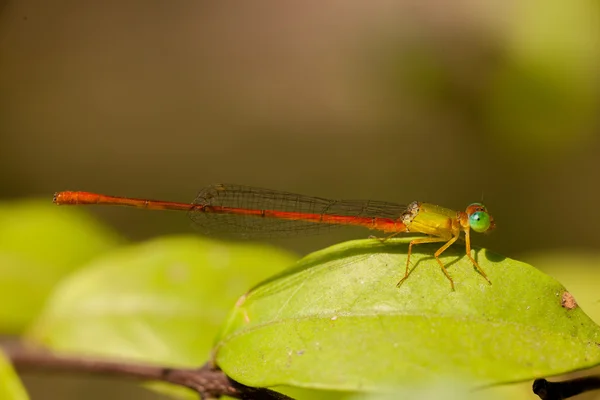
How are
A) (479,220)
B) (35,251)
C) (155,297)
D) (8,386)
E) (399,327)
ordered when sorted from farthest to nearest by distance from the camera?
(35,251) → (155,297) → (479,220) → (8,386) → (399,327)

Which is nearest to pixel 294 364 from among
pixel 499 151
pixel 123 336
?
pixel 123 336

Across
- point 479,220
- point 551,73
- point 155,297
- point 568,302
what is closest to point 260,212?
point 155,297

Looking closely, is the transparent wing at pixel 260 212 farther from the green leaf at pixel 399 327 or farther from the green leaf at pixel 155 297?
the green leaf at pixel 399 327

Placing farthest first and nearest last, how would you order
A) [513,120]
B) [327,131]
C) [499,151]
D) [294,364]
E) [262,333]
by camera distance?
[327,131]
[499,151]
[513,120]
[262,333]
[294,364]

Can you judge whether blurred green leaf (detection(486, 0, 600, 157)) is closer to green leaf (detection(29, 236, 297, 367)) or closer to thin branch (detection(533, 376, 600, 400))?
green leaf (detection(29, 236, 297, 367))

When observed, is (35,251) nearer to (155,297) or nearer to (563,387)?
(155,297)

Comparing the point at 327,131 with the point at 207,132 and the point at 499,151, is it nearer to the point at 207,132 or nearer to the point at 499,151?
the point at 207,132
